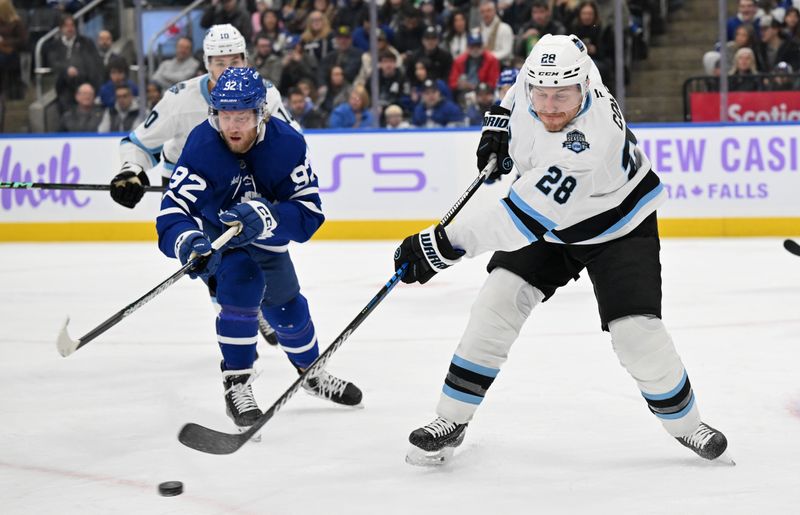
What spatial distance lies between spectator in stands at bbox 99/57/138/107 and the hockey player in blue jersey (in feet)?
17.5

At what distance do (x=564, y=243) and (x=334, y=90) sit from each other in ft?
17.9

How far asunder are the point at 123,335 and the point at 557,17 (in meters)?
4.29

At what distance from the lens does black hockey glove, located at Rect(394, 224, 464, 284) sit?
2.61 meters

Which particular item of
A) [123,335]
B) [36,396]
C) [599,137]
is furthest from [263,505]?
[123,335]

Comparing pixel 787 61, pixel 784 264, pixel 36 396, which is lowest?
pixel 784 264

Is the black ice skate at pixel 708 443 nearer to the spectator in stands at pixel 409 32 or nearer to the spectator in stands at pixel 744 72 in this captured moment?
the spectator in stands at pixel 744 72

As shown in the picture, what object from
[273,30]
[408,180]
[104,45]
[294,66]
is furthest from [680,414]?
[104,45]

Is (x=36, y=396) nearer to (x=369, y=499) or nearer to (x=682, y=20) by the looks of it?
(x=369, y=499)

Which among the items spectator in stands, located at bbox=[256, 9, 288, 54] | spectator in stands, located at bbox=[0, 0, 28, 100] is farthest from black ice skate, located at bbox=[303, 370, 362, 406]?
spectator in stands, located at bbox=[0, 0, 28, 100]

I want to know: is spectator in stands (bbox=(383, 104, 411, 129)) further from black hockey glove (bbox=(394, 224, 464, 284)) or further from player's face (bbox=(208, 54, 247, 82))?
black hockey glove (bbox=(394, 224, 464, 284))

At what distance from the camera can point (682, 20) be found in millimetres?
7703

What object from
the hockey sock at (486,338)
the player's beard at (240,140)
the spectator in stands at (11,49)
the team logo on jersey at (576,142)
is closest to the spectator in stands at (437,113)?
the spectator in stands at (11,49)

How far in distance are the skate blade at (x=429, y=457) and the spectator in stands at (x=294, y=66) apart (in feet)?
18.3

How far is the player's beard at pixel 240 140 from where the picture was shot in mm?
3006
